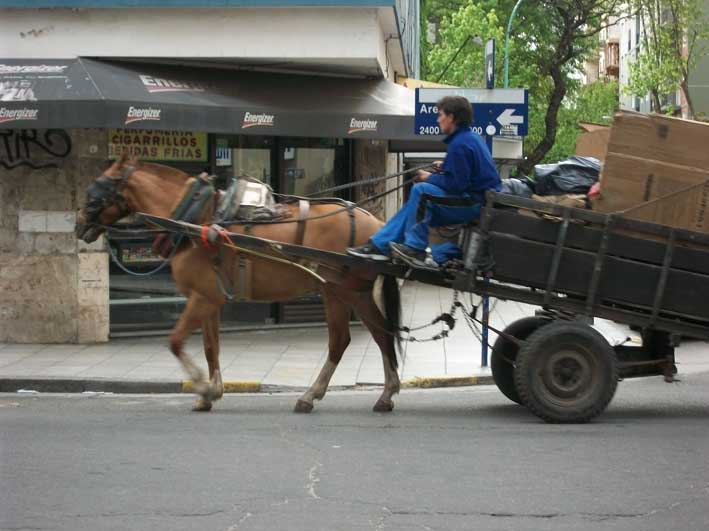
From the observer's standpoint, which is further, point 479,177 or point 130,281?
point 130,281

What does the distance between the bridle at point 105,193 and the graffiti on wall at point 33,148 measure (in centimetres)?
466

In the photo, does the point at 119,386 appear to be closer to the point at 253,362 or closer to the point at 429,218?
the point at 253,362

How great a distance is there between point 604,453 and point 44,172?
30.1ft

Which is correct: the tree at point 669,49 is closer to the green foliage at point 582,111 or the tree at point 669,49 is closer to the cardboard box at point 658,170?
the green foliage at point 582,111

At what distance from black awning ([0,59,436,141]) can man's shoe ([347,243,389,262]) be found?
16.1ft

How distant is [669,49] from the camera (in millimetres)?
33156

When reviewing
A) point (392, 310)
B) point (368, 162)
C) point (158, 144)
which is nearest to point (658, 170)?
point (392, 310)

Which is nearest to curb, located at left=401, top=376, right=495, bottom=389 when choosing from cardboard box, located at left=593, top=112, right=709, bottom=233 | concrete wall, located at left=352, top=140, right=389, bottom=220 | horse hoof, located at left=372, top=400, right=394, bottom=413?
horse hoof, located at left=372, top=400, right=394, bottom=413

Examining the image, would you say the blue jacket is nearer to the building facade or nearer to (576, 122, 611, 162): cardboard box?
(576, 122, 611, 162): cardboard box

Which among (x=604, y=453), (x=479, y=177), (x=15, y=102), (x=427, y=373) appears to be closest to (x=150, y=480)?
(x=604, y=453)

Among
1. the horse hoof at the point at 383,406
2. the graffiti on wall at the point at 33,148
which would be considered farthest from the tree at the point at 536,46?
the horse hoof at the point at 383,406

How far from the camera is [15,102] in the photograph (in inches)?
496

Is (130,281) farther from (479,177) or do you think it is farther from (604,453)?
(604,453)

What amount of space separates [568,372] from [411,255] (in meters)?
1.55
